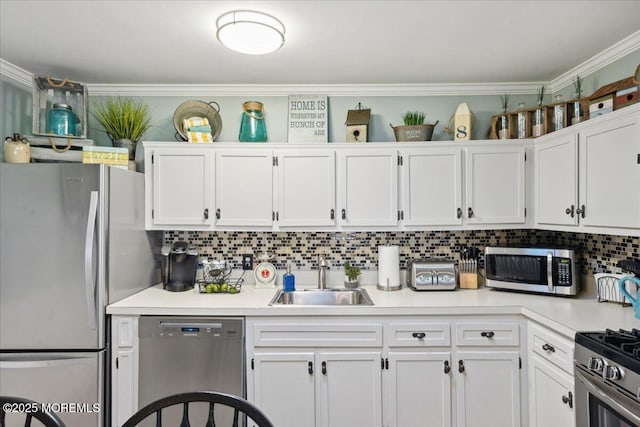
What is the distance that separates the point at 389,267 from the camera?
2.64m

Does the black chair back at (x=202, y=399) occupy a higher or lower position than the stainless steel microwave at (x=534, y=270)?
lower

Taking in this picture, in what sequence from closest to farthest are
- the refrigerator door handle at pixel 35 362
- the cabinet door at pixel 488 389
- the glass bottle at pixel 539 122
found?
1. the refrigerator door handle at pixel 35 362
2. the cabinet door at pixel 488 389
3. the glass bottle at pixel 539 122

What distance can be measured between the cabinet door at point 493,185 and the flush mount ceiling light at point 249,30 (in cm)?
152

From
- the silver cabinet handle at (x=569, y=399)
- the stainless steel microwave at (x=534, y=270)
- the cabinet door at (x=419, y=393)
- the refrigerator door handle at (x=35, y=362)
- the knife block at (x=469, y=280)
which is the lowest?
the cabinet door at (x=419, y=393)

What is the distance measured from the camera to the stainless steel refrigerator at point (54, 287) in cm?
207

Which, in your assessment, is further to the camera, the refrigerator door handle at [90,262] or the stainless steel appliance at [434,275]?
the stainless steel appliance at [434,275]

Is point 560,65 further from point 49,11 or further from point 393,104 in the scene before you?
point 49,11

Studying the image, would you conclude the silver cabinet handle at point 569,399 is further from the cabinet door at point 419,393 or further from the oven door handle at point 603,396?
the cabinet door at point 419,393

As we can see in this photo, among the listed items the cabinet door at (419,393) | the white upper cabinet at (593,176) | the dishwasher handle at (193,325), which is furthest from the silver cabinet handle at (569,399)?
the dishwasher handle at (193,325)

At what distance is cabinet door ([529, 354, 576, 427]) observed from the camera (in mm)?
1777

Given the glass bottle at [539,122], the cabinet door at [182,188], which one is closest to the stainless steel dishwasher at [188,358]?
the cabinet door at [182,188]

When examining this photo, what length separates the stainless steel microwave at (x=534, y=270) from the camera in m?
2.28

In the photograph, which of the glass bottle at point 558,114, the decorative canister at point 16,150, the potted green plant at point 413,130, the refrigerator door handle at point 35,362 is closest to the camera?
the refrigerator door handle at point 35,362

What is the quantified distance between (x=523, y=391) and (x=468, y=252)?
932mm
